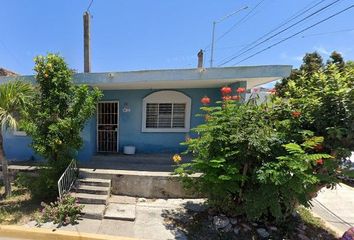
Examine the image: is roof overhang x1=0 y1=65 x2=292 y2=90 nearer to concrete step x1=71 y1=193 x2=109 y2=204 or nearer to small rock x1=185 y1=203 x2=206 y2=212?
concrete step x1=71 y1=193 x2=109 y2=204

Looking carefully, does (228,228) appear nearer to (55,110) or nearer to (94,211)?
(94,211)

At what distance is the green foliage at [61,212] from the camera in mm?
5559

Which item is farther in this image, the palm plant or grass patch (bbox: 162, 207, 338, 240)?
the palm plant

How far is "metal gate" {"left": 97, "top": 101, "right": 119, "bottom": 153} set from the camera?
9.81m

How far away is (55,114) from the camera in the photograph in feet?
20.4

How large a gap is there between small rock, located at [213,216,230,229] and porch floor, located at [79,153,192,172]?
2065 millimetres

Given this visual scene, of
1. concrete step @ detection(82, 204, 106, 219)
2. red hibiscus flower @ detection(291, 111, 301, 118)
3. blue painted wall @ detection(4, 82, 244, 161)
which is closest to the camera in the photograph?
red hibiscus flower @ detection(291, 111, 301, 118)

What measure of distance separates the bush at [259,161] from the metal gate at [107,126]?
4887mm

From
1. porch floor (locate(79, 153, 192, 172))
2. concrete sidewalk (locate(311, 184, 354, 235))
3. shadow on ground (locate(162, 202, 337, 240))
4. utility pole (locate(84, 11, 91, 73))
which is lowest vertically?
concrete sidewalk (locate(311, 184, 354, 235))

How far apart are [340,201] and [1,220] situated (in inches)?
372

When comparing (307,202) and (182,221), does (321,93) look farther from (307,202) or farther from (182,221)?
(182,221)

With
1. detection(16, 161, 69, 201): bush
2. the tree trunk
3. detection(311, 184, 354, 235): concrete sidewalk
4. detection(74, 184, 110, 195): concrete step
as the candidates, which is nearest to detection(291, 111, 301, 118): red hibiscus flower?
detection(311, 184, 354, 235): concrete sidewalk

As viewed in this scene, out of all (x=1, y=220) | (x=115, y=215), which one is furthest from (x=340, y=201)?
(x=1, y=220)

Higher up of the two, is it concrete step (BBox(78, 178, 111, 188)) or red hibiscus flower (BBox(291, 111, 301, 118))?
red hibiscus flower (BBox(291, 111, 301, 118))
